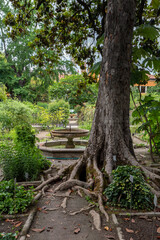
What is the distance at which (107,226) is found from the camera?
2.57m

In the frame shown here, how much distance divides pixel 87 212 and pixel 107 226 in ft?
1.49

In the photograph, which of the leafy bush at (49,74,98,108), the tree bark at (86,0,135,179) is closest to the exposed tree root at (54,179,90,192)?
the tree bark at (86,0,135,179)

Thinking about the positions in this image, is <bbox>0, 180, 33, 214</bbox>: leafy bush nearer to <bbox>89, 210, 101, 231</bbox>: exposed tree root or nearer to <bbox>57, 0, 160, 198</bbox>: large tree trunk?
<bbox>57, 0, 160, 198</bbox>: large tree trunk

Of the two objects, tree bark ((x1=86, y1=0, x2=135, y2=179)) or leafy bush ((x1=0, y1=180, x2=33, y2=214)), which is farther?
tree bark ((x1=86, y1=0, x2=135, y2=179))

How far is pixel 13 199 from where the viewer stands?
3.06 meters

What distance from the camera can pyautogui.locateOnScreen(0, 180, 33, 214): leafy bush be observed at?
2.90 m

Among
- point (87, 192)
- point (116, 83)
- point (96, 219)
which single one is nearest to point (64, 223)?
point (96, 219)

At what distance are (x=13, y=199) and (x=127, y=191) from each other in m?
1.88

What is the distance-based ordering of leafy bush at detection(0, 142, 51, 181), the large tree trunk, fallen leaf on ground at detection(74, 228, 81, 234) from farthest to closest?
leafy bush at detection(0, 142, 51, 181)
the large tree trunk
fallen leaf on ground at detection(74, 228, 81, 234)

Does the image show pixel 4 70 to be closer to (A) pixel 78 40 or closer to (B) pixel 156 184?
(A) pixel 78 40

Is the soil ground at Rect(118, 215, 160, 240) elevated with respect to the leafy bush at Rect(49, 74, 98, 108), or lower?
lower

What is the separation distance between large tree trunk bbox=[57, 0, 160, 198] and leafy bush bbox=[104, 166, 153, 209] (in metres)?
0.39

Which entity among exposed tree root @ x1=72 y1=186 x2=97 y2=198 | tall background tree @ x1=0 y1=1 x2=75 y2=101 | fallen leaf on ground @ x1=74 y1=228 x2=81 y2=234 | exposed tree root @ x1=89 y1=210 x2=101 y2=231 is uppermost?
tall background tree @ x1=0 y1=1 x2=75 y2=101

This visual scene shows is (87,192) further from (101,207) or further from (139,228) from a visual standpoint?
(139,228)
